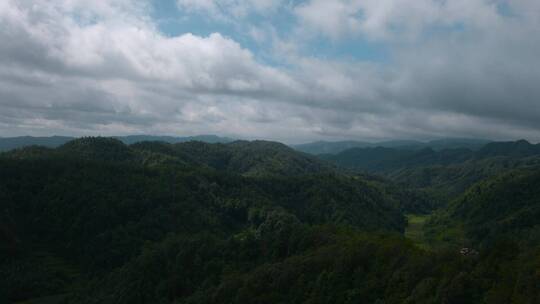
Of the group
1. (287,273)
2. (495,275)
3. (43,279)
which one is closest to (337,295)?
(287,273)

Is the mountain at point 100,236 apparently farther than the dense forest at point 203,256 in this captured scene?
Yes

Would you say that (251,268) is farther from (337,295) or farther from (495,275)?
(495,275)

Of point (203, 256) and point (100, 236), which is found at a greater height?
point (203, 256)

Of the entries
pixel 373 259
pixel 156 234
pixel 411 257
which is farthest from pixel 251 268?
pixel 156 234

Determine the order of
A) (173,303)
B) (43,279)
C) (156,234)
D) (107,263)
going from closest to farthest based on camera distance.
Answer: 1. (173,303)
2. (43,279)
3. (107,263)
4. (156,234)

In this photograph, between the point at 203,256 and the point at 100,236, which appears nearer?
the point at 203,256

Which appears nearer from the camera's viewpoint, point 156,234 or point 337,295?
point 337,295

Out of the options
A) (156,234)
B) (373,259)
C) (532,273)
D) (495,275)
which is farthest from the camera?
(156,234)

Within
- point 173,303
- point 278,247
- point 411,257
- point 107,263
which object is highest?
point 411,257

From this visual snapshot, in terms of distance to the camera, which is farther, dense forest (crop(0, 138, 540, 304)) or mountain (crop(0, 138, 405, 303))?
mountain (crop(0, 138, 405, 303))

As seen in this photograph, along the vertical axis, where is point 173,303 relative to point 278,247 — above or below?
below
